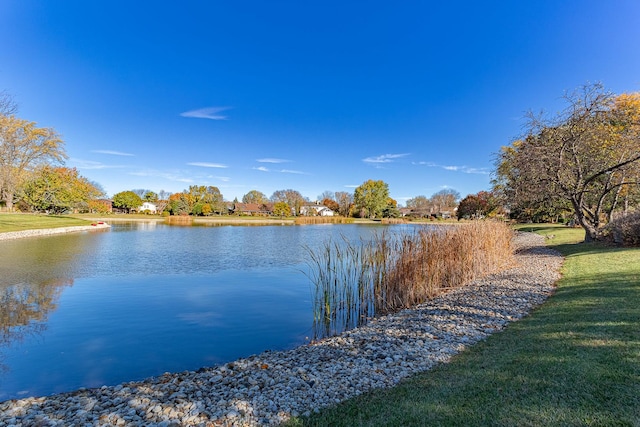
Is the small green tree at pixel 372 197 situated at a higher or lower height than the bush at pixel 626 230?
higher

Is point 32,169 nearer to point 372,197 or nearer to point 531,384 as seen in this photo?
point 531,384

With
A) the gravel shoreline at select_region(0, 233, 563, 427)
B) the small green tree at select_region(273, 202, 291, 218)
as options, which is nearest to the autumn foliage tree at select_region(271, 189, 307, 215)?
the small green tree at select_region(273, 202, 291, 218)

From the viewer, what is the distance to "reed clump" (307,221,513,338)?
277 inches

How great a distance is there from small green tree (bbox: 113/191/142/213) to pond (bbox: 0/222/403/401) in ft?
199

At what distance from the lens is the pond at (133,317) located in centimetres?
450

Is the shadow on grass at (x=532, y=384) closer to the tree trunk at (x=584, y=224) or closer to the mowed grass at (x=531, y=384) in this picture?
the mowed grass at (x=531, y=384)

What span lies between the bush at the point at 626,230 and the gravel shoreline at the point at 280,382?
819 centimetres

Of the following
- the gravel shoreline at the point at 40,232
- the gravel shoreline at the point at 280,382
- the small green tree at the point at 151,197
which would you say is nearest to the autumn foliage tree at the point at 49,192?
the gravel shoreline at the point at 40,232

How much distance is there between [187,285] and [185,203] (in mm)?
53871

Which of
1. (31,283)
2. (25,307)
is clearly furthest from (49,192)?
(25,307)

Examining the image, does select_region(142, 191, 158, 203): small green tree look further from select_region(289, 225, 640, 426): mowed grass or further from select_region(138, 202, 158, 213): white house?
select_region(289, 225, 640, 426): mowed grass

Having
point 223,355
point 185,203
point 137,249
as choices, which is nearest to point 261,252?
point 137,249

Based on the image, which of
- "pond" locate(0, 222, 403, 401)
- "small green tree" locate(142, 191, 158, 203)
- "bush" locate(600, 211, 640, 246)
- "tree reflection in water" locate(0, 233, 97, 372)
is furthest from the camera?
"small green tree" locate(142, 191, 158, 203)

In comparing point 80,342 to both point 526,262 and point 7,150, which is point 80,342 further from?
point 7,150
